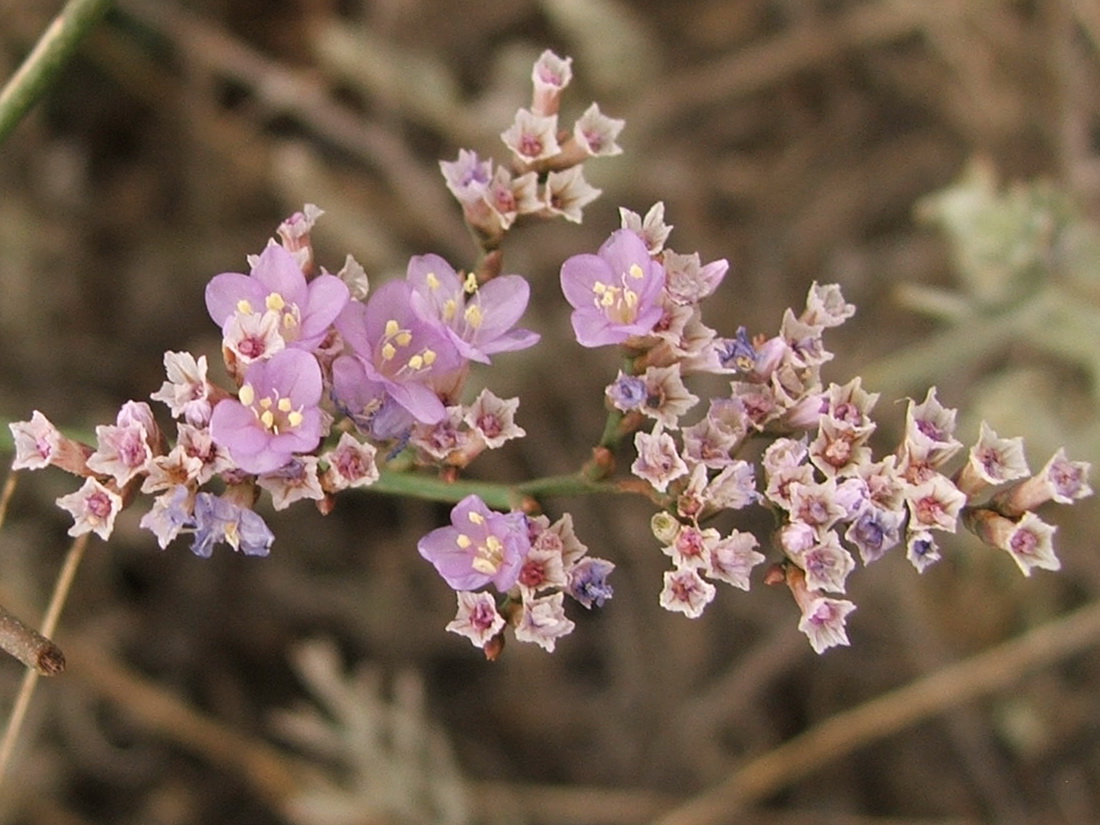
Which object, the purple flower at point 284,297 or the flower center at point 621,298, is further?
the flower center at point 621,298

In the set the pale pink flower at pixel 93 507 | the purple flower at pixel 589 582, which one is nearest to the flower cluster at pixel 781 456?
the purple flower at pixel 589 582

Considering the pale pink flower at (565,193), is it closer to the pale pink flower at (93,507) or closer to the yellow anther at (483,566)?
the yellow anther at (483,566)

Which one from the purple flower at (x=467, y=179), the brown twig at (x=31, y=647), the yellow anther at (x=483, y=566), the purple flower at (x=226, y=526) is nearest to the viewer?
the brown twig at (x=31, y=647)

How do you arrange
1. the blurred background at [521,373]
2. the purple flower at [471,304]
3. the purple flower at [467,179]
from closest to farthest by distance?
the purple flower at [471,304], the purple flower at [467,179], the blurred background at [521,373]

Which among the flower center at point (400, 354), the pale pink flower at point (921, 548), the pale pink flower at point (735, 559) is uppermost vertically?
the flower center at point (400, 354)

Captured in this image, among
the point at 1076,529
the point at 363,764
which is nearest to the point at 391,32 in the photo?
the point at 363,764

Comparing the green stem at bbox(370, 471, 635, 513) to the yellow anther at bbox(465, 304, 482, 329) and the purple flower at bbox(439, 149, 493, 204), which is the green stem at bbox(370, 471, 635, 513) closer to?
the yellow anther at bbox(465, 304, 482, 329)

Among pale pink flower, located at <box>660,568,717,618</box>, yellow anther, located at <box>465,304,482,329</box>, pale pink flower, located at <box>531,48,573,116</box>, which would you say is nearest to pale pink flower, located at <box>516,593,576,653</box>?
pale pink flower, located at <box>660,568,717,618</box>

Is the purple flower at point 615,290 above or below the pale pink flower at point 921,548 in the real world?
above
